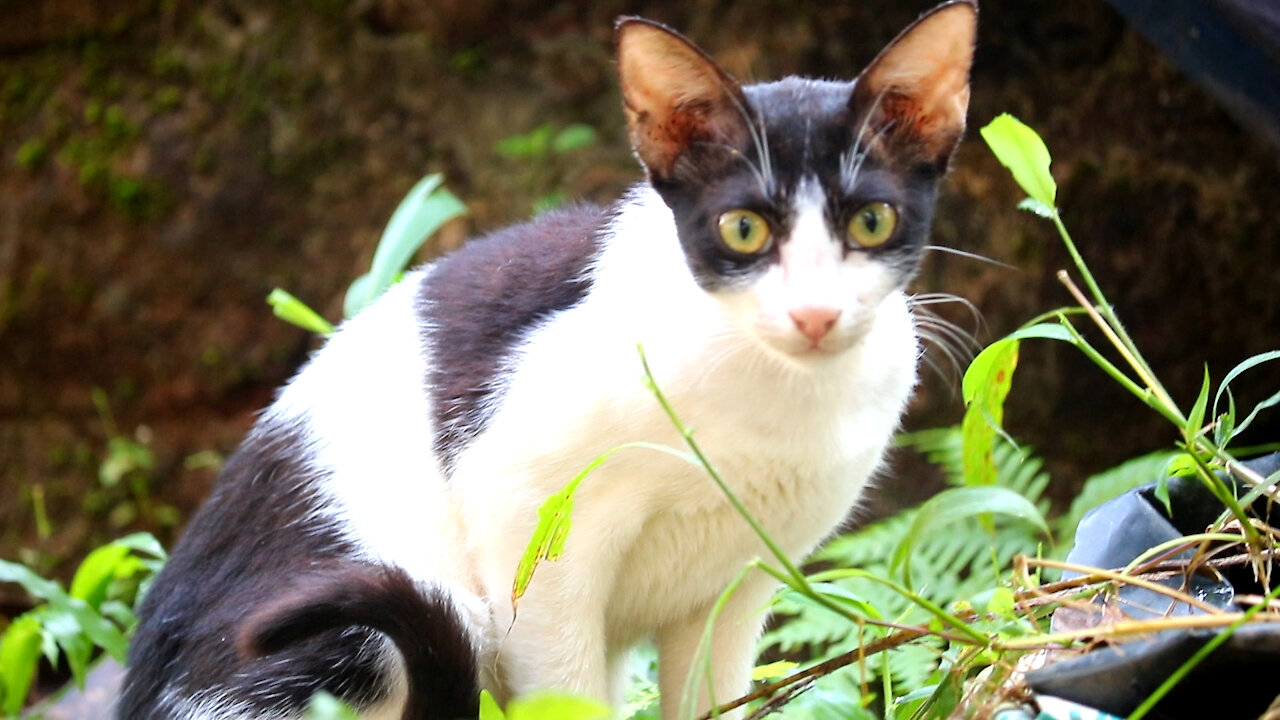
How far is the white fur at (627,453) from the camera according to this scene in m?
1.63

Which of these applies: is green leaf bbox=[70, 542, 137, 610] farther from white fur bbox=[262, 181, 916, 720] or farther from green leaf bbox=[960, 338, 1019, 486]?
green leaf bbox=[960, 338, 1019, 486]

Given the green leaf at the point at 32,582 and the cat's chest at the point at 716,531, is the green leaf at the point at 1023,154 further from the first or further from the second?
the green leaf at the point at 32,582

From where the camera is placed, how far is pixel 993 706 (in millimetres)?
1354

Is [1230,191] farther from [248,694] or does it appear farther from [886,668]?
[248,694]

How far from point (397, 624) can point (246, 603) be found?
0.32 m

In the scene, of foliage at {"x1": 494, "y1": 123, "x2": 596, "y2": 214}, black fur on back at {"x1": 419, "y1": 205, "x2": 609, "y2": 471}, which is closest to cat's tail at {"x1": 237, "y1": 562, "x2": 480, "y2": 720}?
black fur on back at {"x1": 419, "y1": 205, "x2": 609, "y2": 471}

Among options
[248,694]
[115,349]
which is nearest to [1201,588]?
[248,694]

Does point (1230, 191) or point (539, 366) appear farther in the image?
point (1230, 191)

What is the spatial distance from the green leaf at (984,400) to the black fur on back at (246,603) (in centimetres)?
89

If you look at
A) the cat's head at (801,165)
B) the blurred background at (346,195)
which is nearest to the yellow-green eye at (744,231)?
the cat's head at (801,165)

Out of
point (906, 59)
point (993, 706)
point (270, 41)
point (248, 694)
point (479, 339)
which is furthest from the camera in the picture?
point (270, 41)

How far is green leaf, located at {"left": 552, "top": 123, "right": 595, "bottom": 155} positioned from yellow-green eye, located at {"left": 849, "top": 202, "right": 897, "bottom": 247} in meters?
2.21

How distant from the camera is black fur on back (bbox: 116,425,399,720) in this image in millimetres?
1666

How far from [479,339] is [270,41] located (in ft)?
7.20
